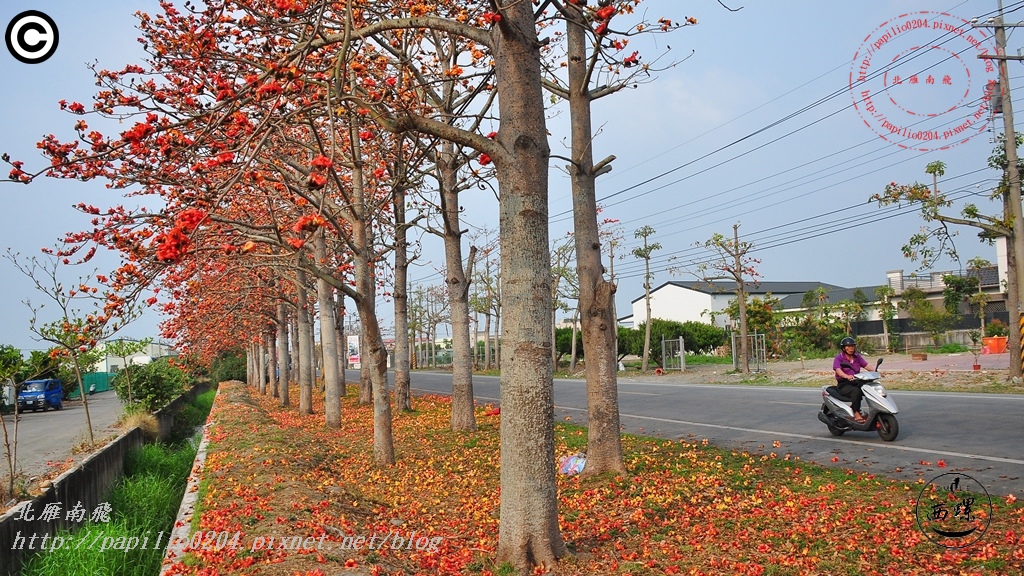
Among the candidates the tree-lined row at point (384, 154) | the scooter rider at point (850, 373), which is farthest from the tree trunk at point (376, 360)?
the scooter rider at point (850, 373)

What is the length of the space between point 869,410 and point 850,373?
0.57m

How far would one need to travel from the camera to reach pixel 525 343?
537cm

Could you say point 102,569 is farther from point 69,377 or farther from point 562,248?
point 562,248

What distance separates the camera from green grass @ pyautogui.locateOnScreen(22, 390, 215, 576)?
24.4 ft

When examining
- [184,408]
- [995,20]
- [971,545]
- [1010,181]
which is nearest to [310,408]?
[184,408]

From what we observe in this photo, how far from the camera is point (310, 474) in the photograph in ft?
31.8

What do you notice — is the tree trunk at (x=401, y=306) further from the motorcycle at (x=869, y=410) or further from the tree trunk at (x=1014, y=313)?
the tree trunk at (x=1014, y=313)

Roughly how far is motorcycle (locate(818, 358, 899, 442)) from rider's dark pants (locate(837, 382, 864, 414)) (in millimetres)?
63

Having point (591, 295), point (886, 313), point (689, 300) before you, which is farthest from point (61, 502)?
point (689, 300)

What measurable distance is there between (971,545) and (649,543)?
2.28 meters

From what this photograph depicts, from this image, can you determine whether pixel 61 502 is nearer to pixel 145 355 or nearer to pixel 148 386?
pixel 148 386

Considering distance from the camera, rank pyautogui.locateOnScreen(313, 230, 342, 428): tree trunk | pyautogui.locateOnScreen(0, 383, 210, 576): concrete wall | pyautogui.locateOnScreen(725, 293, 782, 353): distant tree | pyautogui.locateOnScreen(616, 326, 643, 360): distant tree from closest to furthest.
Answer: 1. pyautogui.locateOnScreen(0, 383, 210, 576): concrete wall
2. pyautogui.locateOnScreen(313, 230, 342, 428): tree trunk
3. pyautogui.locateOnScreen(725, 293, 782, 353): distant tree
4. pyautogui.locateOnScreen(616, 326, 643, 360): distant tree

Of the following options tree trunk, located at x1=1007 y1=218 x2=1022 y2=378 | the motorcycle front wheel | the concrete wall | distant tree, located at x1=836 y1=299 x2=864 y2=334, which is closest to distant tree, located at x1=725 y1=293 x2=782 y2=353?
distant tree, located at x1=836 y1=299 x2=864 y2=334

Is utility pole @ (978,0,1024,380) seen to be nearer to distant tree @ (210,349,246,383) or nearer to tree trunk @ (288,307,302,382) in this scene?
tree trunk @ (288,307,302,382)
